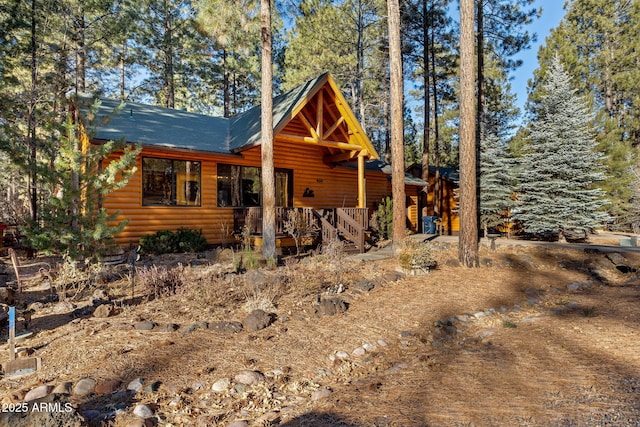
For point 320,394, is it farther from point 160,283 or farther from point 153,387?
point 160,283

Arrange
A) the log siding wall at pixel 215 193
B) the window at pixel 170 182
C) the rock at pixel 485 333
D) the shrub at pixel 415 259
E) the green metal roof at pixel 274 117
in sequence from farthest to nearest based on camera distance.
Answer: the green metal roof at pixel 274 117 < the window at pixel 170 182 < the log siding wall at pixel 215 193 < the shrub at pixel 415 259 < the rock at pixel 485 333

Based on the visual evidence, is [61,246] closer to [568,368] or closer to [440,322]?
[440,322]

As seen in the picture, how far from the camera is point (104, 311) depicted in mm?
4875

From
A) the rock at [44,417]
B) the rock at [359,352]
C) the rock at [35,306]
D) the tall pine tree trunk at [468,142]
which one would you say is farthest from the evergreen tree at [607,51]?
the rock at [44,417]

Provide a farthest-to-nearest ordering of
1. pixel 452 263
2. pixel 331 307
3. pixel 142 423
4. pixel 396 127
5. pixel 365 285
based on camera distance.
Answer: pixel 396 127 < pixel 452 263 < pixel 365 285 < pixel 331 307 < pixel 142 423

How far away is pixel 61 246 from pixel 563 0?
28.3m

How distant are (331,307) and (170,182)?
811 centimetres

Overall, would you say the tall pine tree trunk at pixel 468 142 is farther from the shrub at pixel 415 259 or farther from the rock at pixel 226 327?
the rock at pixel 226 327

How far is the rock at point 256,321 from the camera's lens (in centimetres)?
460

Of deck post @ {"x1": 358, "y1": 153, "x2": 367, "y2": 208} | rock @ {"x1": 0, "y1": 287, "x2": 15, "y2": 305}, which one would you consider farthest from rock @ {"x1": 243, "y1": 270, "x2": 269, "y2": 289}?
deck post @ {"x1": 358, "y1": 153, "x2": 367, "y2": 208}

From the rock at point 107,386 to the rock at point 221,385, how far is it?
86cm

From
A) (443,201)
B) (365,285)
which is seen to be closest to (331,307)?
(365,285)

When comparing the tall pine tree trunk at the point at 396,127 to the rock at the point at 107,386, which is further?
the tall pine tree trunk at the point at 396,127

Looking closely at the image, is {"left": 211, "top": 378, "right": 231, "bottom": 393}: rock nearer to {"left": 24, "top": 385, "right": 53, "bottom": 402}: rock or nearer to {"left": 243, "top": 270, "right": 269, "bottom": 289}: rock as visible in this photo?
{"left": 24, "top": 385, "right": 53, "bottom": 402}: rock
